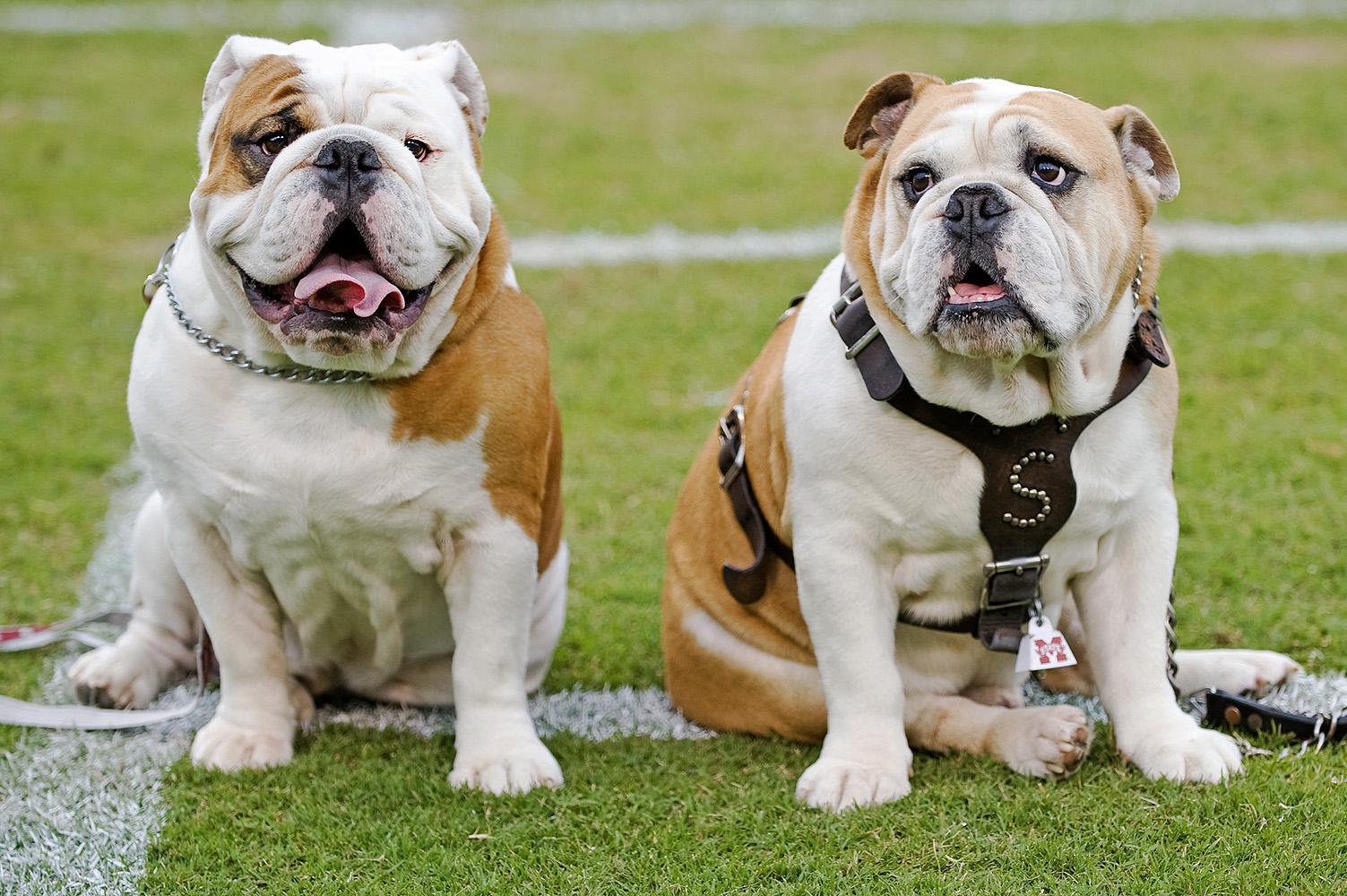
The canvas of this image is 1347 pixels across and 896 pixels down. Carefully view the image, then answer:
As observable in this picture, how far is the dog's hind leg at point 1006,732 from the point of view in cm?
353

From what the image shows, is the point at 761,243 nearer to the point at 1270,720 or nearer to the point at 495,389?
the point at 495,389

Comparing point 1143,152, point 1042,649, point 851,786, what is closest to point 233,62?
Result: point 1143,152

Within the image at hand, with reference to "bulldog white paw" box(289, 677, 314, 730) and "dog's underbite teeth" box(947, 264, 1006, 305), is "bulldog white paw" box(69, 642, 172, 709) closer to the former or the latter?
"bulldog white paw" box(289, 677, 314, 730)

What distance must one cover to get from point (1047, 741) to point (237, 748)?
74.7 inches

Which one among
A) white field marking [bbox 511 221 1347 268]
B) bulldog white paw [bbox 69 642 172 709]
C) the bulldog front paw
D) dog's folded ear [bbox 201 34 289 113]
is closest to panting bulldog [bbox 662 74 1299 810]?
the bulldog front paw

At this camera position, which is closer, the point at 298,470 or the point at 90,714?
the point at 298,470

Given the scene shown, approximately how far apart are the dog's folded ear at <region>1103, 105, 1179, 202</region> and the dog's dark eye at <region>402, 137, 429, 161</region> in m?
1.44

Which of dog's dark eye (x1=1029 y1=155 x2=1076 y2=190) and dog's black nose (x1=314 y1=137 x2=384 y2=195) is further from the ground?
dog's dark eye (x1=1029 y1=155 x2=1076 y2=190)

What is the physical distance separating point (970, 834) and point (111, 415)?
4385 millimetres

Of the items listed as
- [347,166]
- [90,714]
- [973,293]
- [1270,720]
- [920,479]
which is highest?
[347,166]

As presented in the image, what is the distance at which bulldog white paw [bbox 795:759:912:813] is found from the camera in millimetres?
3455

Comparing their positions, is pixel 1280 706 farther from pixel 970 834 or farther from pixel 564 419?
pixel 564 419

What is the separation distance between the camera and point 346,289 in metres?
3.35

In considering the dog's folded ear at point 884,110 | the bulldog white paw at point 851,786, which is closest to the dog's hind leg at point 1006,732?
the bulldog white paw at point 851,786
